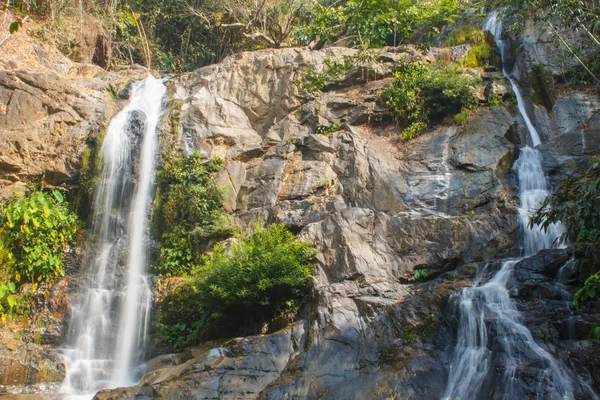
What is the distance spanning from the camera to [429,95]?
13664 millimetres

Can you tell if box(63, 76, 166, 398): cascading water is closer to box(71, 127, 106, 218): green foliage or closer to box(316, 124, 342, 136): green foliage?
box(71, 127, 106, 218): green foliage

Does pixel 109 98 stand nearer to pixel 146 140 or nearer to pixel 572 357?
pixel 146 140

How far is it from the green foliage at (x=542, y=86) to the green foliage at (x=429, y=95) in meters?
1.90

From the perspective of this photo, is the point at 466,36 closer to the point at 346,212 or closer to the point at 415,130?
the point at 415,130

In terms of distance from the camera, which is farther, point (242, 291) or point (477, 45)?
point (477, 45)

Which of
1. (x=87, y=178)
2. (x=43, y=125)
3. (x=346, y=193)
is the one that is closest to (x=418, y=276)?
(x=346, y=193)

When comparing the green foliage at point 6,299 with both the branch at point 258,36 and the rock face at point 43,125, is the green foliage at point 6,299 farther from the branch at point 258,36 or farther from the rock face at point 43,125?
the branch at point 258,36

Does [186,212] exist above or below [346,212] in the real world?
above

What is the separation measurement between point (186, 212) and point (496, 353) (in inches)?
317

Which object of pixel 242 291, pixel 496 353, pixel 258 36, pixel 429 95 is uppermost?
pixel 258 36

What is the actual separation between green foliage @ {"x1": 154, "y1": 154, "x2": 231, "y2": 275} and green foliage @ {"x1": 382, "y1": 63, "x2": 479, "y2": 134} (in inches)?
206

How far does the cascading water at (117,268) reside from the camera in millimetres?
9930

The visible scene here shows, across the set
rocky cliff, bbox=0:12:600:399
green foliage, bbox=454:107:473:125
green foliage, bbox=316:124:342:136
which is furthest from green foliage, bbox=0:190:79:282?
green foliage, bbox=454:107:473:125

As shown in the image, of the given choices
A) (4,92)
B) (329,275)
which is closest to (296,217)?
(329,275)
